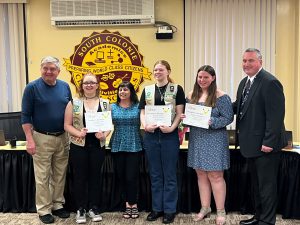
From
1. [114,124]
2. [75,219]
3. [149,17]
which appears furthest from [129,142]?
[149,17]

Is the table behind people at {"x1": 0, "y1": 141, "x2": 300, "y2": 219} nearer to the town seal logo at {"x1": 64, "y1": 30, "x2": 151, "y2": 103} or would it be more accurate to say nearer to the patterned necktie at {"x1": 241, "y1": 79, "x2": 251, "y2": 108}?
the patterned necktie at {"x1": 241, "y1": 79, "x2": 251, "y2": 108}

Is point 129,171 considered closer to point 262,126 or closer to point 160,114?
point 160,114

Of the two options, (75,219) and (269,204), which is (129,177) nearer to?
(75,219)

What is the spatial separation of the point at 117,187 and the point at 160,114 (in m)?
0.97

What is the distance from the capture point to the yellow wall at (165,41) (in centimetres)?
536

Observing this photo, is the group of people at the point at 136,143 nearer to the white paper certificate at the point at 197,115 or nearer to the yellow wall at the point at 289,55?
the white paper certificate at the point at 197,115

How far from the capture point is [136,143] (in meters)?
3.45

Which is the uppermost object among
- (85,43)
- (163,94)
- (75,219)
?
(85,43)

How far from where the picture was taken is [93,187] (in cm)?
349

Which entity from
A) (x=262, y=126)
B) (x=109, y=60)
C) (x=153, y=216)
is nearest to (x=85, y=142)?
(x=153, y=216)

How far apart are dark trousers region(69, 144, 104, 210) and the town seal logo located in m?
2.33

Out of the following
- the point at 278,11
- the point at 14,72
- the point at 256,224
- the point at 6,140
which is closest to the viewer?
the point at 256,224

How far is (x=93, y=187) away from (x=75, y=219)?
41cm

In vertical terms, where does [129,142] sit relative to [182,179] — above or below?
above
